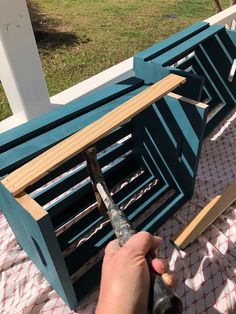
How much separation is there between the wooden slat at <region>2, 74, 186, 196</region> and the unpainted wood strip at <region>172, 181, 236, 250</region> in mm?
598

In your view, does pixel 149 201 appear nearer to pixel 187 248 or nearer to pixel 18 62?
pixel 187 248

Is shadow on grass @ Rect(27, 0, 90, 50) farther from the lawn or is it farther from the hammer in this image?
the hammer

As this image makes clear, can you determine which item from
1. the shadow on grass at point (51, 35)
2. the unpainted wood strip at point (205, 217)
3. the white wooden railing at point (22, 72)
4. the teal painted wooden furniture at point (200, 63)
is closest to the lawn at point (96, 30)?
the shadow on grass at point (51, 35)

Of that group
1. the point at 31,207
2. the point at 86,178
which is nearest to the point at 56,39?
the point at 86,178

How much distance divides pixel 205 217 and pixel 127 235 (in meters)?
0.70

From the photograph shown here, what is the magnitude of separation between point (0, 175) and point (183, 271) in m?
0.80

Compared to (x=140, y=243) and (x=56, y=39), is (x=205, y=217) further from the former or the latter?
(x=56, y=39)

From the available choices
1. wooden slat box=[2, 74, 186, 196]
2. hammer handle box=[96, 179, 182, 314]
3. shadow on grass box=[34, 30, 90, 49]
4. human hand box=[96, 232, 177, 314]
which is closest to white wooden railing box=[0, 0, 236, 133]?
wooden slat box=[2, 74, 186, 196]

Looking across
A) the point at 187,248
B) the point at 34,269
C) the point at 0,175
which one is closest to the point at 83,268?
the point at 34,269

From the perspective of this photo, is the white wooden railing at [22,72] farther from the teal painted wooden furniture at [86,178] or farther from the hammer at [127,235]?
the hammer at [127,235]

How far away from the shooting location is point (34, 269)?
1336 mm

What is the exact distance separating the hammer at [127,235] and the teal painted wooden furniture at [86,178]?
0.16m

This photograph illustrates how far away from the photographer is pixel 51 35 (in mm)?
4992

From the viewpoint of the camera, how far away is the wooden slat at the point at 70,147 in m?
0.86
